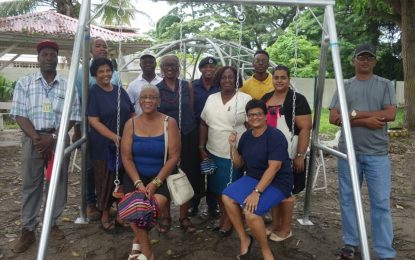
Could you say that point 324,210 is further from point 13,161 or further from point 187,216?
point 13,161

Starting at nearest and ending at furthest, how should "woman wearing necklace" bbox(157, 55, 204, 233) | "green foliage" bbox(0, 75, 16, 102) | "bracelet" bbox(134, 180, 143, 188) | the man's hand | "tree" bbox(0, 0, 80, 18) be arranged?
the man's hand, "bracelet" bbox(134, 180, 143, 188), "woman wearing necklace" bbox(157, 55, 204, 233), "green foliage" bbox(0, 75, 16, 102), "tree" bbox(0, 0, 80, 18)

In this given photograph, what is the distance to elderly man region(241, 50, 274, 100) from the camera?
4.41 m

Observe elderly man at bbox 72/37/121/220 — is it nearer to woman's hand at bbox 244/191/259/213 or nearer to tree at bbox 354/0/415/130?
woman's hand at bbox 244/191/259/213

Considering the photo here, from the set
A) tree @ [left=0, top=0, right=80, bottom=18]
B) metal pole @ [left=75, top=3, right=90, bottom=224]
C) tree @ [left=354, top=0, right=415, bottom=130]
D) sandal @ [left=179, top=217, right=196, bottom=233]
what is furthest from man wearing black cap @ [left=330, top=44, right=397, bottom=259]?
tree @ [left=0, top=0, right=80, bottom=18]

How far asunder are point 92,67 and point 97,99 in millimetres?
309

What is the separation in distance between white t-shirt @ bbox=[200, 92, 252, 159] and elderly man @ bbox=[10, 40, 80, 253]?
1348 millimetres

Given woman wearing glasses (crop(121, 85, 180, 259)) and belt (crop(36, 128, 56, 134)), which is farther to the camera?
belt (crop(36, 128, 56, 134))

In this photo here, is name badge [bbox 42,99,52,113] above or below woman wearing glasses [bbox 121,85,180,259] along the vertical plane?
above

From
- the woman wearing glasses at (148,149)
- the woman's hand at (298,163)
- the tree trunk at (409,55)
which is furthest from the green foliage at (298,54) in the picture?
the woman wearing glasses at (148,149)

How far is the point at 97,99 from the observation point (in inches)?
161

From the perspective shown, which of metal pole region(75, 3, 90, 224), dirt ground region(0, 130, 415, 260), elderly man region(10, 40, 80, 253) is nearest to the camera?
elderly man region(10, 40, 80, 253)

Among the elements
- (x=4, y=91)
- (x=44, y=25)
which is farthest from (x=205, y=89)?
(x=4, y=91)

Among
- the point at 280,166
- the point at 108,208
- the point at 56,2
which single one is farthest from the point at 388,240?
the point at 56,2

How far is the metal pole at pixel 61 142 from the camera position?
8.76 feet
